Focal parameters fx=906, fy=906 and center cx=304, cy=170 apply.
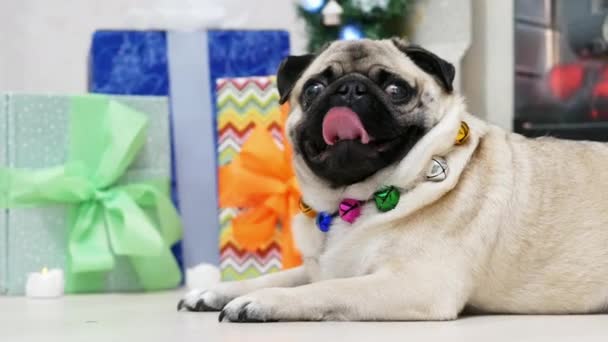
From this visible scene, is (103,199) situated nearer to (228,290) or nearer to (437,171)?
(228,290)

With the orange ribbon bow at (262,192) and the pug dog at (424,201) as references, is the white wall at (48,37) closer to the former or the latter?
the orange ribbon bow at (262,192)

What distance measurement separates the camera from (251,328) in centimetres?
147

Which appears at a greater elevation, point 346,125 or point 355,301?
point 346,125

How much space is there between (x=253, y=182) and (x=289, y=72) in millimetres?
494

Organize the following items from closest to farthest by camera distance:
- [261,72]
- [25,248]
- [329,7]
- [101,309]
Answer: [101,309], [25,248], [261,72], [329,7]

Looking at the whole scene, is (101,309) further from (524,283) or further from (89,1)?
(89,1)

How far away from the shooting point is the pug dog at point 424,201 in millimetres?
1650

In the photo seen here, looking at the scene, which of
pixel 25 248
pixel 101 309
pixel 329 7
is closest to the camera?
pixel 101 309

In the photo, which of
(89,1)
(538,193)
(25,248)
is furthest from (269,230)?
(89,1)

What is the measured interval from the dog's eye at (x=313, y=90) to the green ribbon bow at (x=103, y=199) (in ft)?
2.11

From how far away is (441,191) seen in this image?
5.60 ft

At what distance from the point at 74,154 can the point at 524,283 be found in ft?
3.86

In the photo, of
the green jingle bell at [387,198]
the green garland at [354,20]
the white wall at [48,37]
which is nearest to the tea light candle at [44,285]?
the green jingle bell at [387,198]

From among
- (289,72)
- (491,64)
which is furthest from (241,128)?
(491,64)
